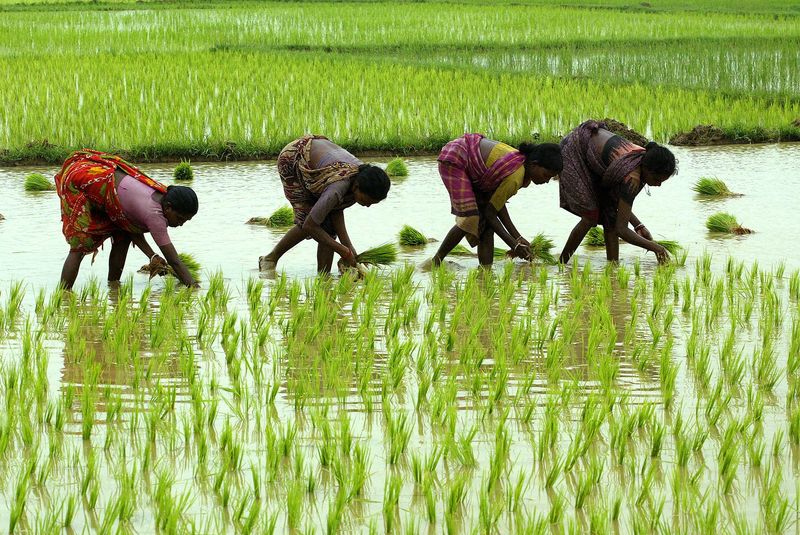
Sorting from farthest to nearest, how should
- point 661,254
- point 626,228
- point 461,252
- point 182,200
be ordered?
point 461,252, point 661,254, point 626,228, point 182,200

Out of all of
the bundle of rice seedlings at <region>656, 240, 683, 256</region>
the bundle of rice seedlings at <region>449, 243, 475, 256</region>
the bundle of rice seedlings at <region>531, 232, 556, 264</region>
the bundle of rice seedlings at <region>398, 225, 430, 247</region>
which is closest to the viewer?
the bundle of rice seedlings at <region>531, 232, 556, 264</region>

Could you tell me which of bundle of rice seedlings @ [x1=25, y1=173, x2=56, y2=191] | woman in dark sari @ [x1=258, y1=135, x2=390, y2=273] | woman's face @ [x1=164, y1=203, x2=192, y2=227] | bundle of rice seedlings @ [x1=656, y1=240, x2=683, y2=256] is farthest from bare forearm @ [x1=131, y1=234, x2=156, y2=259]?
bundle of rice seedlings @ [x1=25, y1=173, x2=56, y2=191]

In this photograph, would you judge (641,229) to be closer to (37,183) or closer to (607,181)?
(607,181)

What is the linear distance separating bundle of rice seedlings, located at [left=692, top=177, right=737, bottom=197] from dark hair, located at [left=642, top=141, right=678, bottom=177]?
8.69 feet

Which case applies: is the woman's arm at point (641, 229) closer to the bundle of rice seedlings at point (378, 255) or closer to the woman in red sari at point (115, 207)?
the bundle of rice seedlings at point (378, 255)

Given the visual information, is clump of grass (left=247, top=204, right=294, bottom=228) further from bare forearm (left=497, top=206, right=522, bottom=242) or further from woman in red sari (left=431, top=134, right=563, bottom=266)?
bare forearm (left=497, top=206, right=522, bottom=242)

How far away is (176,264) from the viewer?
17.5 feet

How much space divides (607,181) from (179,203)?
221 centimetres

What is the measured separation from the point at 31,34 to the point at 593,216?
1444cm

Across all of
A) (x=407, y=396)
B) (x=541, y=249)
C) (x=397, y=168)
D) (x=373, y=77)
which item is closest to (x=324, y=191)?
(x=541, y=249)

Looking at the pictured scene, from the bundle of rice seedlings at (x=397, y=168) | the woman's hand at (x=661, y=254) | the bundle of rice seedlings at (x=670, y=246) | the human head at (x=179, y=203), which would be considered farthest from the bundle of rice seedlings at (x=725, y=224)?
the human head at (x=179, y=203)

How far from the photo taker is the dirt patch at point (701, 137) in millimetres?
10609

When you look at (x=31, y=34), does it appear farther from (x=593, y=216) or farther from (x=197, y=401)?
(x=197, y=401)

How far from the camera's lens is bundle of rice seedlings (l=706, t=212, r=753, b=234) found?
6.99 m
